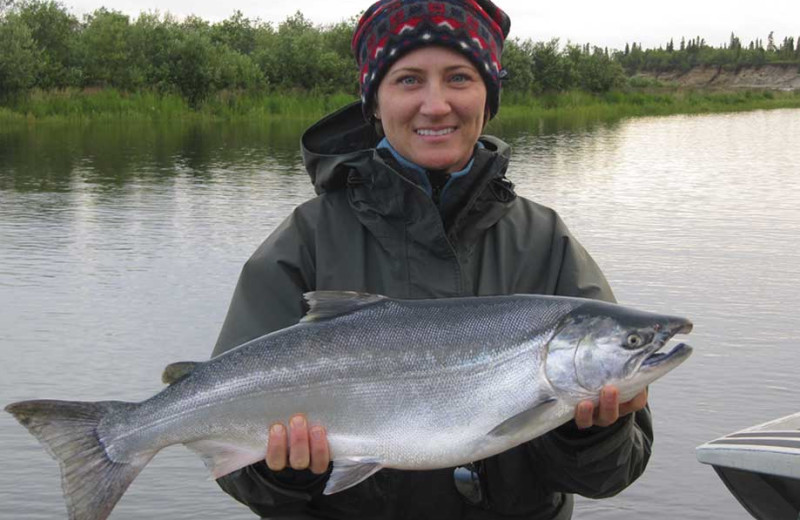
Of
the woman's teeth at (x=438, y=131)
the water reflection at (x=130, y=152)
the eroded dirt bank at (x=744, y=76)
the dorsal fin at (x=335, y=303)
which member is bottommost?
the water reflection at (x=130, y=152)

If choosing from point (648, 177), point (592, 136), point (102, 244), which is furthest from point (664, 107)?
point (102, 244)

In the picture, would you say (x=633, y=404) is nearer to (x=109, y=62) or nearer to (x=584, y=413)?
(x=584, y=413)

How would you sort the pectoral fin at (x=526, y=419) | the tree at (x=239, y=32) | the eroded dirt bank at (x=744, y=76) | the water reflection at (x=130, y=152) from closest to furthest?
the pectoral fin at (x=526, y=419)
the water reflection at (x=130, y=152)
the tree at (x=239, y=32)
the eroded dirt bank at (x=744, y=76)

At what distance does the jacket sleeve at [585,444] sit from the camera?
374 centimetres

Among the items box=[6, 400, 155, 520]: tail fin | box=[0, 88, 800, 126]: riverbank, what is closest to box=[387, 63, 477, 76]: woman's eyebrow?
box=[6, 400, 155, 520]: tail fin

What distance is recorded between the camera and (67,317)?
33.9ft

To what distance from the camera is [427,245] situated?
399cm

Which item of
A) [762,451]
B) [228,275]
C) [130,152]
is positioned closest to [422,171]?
[762,451]

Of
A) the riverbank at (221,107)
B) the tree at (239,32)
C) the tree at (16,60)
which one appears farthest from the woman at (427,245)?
the tree at (239,32)

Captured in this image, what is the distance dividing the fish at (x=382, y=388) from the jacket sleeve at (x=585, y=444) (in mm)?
272

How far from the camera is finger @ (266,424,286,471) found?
11.6 feet

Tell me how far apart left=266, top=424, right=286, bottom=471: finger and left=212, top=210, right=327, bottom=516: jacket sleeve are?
0.33 metres

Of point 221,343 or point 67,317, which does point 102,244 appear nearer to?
point 67,317

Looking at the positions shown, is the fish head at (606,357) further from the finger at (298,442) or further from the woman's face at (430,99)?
the woman's face at (430,99)
